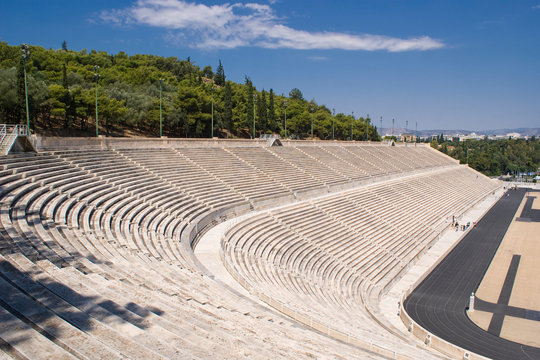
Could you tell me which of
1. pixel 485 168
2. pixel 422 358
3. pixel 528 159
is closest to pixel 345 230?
pixel 422 358

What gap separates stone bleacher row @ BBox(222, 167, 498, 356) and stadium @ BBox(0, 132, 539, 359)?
0.10 meters

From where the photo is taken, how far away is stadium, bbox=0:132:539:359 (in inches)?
208

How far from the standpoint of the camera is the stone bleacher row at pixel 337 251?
37.1 ft

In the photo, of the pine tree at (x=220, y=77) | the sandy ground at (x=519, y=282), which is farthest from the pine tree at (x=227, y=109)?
the pine tree at (x=220, y=77)

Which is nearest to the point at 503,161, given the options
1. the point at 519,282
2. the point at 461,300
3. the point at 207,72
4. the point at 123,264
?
the point at 207,72

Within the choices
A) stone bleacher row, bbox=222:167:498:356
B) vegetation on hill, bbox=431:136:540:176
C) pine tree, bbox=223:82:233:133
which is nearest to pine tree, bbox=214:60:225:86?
pine tree, bbox=223:82:233:133

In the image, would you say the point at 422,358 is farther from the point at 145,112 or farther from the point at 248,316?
the point at 145,112

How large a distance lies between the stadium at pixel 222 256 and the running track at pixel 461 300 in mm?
107

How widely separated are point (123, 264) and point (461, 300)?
583 inches

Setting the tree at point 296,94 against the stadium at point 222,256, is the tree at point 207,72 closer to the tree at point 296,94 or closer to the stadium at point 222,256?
the tree at point 296,94

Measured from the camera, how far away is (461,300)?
16953 millimetres

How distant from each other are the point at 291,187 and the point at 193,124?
20862 millimetres

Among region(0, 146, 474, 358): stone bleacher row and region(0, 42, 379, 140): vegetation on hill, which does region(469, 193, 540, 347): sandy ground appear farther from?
region(0, 42, 379, 140): vegetation on hill

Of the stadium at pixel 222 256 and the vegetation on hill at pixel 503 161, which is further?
the vegetation on hill at pixel 503 161
